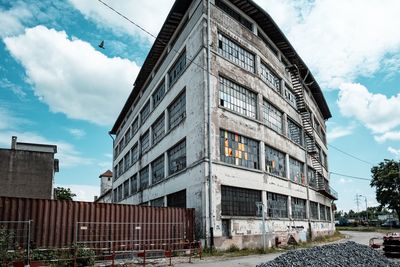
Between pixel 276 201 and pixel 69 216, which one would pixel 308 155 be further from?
pixel 69 216

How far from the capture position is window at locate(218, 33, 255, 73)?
22.8 metres

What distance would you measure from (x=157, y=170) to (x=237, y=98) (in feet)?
33.8

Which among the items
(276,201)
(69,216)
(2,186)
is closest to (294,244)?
(276,201)

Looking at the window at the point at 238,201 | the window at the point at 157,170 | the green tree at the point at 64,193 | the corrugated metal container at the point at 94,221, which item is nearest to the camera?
the corrugated metal container at the point at 94,221

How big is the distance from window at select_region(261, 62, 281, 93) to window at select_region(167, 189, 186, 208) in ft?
35.1

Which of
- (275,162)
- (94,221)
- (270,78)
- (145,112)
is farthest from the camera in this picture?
(145,112)

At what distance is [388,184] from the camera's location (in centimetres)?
6112

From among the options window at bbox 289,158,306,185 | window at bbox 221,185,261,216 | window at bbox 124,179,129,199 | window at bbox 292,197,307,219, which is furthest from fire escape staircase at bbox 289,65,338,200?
window at bbox 124,179,129,199

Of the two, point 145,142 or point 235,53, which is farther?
point 145,142

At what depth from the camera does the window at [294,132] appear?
31.4 metres

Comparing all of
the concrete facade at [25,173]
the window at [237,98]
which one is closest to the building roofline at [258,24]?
the window at [237,98]

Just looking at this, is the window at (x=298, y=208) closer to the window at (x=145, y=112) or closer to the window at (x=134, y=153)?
the window at (x=145, y=112)

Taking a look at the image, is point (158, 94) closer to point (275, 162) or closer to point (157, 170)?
point (157, 170)

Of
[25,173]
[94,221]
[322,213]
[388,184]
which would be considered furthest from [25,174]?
[388,184]
